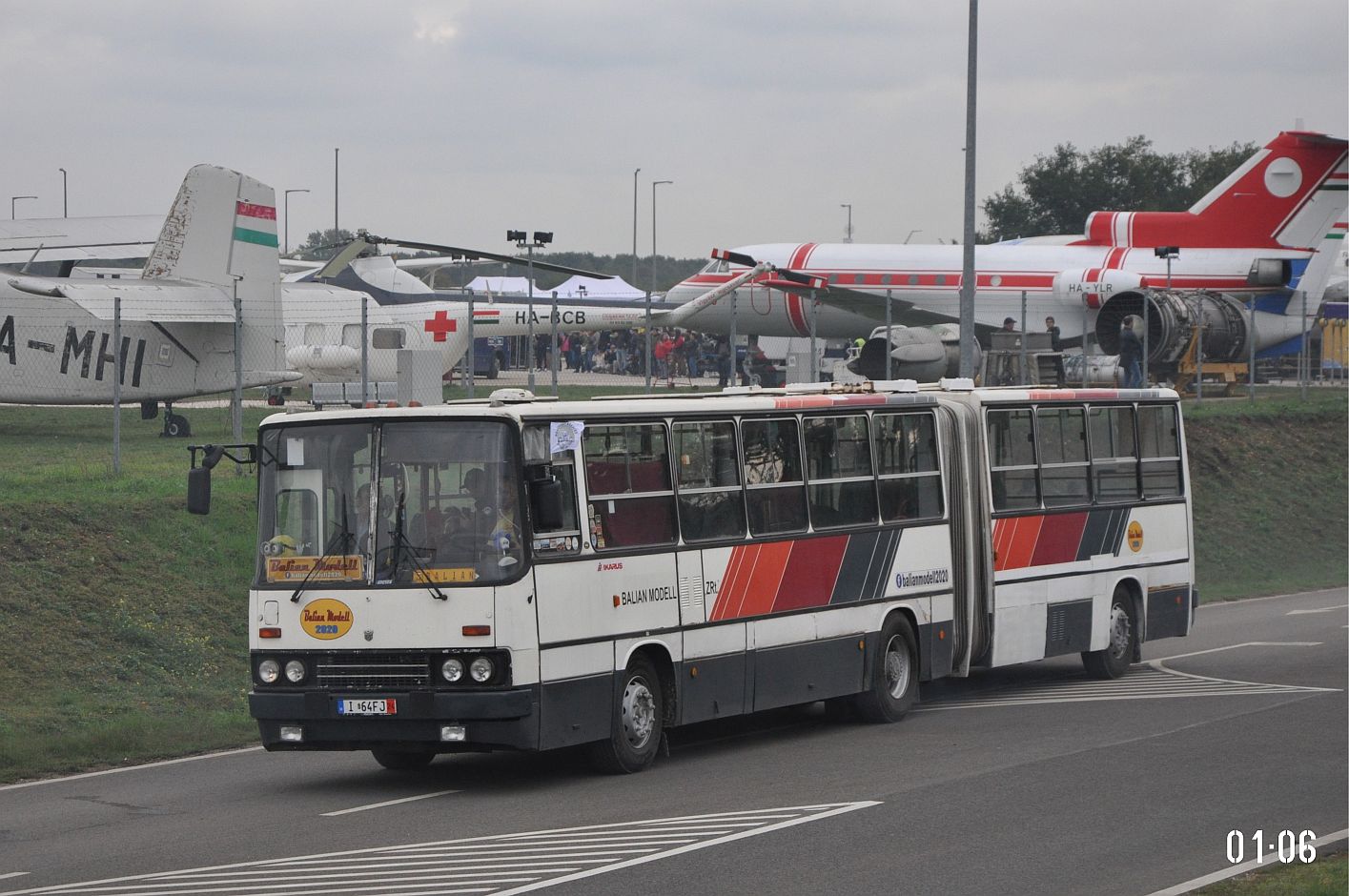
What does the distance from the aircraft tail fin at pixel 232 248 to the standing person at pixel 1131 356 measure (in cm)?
1817

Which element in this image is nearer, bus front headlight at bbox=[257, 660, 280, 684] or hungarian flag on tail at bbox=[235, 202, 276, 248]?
bus front headlight at bbox=[257, 660, 280, 684]

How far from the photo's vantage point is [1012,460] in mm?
17609

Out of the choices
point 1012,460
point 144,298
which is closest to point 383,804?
point 1012,460

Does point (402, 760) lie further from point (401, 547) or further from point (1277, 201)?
point (1277, 201)

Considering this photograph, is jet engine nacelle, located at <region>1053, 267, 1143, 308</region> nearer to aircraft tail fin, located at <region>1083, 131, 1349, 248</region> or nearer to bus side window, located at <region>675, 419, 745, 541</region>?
aircraft tail fin, located at <region>1083, 131, 1349, 248</region>

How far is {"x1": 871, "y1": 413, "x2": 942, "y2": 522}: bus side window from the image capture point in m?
16.0

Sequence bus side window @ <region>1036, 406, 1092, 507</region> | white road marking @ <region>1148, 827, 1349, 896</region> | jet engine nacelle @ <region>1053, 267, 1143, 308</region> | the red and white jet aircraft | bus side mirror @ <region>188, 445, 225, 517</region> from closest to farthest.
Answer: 1. white road marking @ <region>1148, 827, 1349, 896</region>
2. bus side mirror @ <region>188, 445, 225, 517</region>
3. bus side window @ <region>1036, 406, 1092, 507</region>
4. the red and white jet aircraft
5. jet engine nacelle @ <region>1053, 267, 1143, 308</region>

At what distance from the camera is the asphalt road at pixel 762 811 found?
9352 millimetres

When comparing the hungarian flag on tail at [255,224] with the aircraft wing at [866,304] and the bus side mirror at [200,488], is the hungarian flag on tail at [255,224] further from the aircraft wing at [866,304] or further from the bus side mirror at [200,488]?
the bus side mirror at [200,488]

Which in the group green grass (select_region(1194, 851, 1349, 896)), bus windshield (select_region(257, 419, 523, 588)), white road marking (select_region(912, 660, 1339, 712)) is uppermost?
bus windshield (select_region(257, 419, 523, 588))

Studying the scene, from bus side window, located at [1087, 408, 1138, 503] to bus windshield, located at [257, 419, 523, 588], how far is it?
27.6ft

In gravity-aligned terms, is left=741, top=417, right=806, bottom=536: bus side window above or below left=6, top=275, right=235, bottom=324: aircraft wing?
below

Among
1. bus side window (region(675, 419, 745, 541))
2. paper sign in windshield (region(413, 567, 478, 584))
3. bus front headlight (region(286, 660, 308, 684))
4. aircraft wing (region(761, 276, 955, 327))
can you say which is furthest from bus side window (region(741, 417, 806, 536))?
aircraft wing (region(761, 276, 955, 327))

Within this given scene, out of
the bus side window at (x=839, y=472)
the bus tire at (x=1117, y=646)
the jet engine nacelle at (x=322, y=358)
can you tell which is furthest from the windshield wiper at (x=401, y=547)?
the jet engine nacelle at (x=322, y=358)
